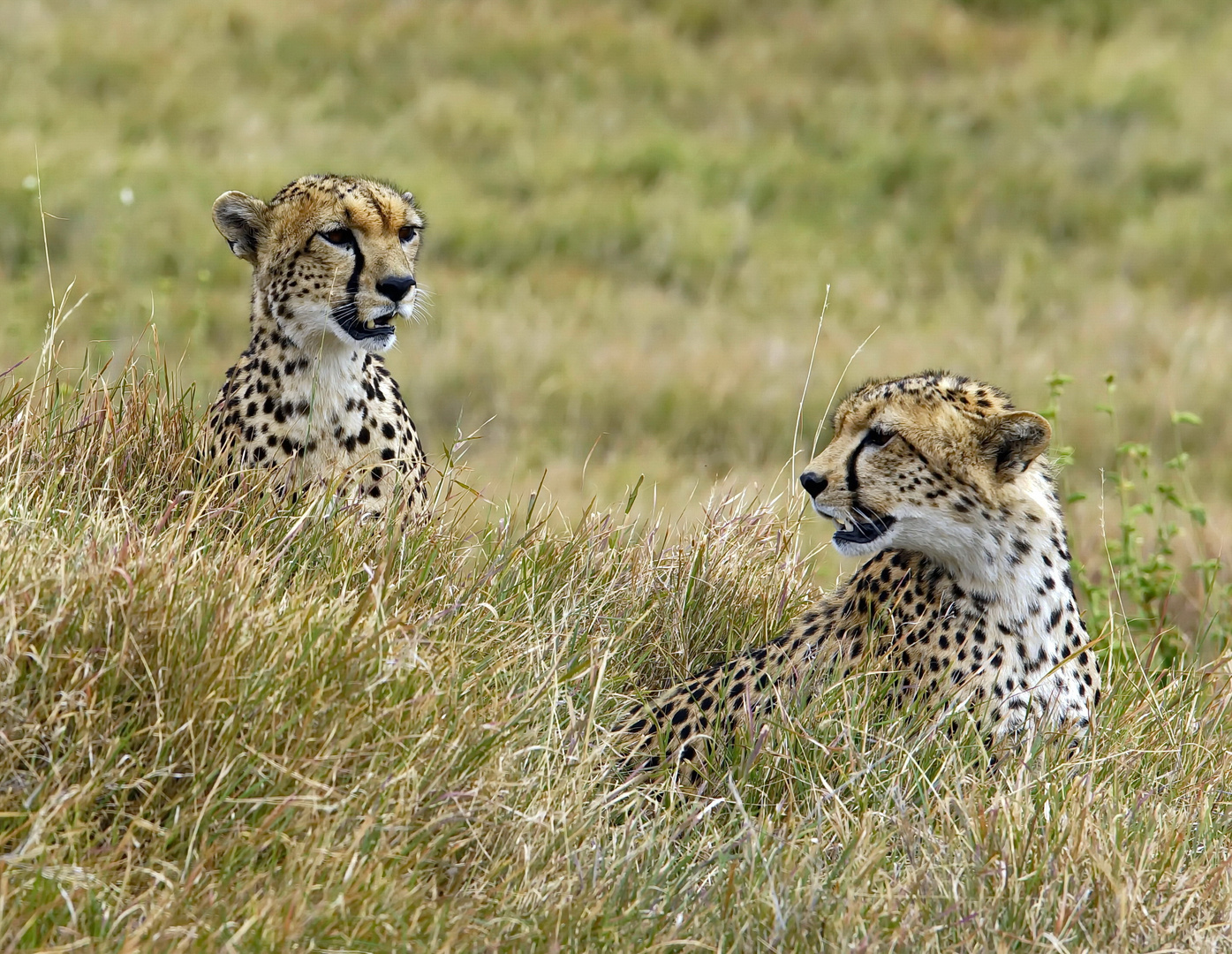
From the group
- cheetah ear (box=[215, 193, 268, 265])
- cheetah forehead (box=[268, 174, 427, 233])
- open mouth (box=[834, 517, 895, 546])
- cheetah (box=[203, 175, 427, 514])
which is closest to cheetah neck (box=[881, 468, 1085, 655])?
open mouth (box=[834, 517, 895, 546])

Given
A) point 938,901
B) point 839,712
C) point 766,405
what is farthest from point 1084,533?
point 938,901

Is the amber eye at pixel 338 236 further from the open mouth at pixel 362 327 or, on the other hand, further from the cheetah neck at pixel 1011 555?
the cheetah neck at pixel 1011 555

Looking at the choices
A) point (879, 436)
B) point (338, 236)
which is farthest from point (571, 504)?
point (879, 436)

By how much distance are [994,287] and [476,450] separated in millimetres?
4623

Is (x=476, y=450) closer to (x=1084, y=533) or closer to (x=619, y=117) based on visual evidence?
(x=1084, y=533)

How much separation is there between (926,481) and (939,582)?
216 millimetres

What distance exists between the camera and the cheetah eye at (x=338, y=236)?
399 centimetres

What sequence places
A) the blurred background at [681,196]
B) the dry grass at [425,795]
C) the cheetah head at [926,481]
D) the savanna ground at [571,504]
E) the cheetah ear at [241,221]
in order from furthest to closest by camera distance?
the blurred background at [681,196] < the cheetah ear at [241,221] < the cheetah head at [926,481] < the savanna ground at [571,504] < the dry grass at [425,795]

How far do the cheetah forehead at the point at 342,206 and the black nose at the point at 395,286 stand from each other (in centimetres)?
15

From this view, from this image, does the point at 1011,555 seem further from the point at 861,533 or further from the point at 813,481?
the point at 813,481

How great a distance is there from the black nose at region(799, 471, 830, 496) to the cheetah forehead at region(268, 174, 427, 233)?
45.0 inches

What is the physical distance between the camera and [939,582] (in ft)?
11.9

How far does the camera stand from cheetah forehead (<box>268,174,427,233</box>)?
3980mm

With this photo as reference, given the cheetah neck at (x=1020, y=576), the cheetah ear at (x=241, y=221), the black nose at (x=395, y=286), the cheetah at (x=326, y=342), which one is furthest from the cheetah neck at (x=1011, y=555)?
the cheetah ear at (x=241, y=221)
